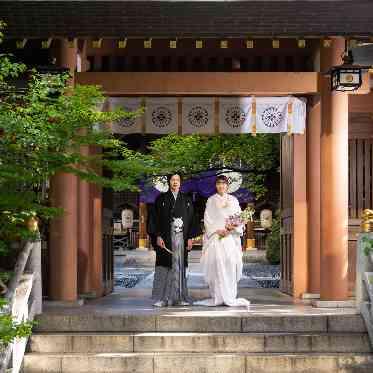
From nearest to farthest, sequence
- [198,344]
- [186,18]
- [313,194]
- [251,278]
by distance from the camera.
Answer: [198,344], [186,18], [313,194], [251,278]

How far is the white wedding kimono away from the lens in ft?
48.8

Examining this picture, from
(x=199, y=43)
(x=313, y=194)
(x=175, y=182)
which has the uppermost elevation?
(x=199, y=43)

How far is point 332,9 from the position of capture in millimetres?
15008

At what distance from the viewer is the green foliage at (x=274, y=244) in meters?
29.6

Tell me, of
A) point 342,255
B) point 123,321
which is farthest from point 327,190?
point 123,321

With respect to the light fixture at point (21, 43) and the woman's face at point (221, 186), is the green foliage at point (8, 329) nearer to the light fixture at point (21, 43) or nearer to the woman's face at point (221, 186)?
the woman's face at point (221, 186)

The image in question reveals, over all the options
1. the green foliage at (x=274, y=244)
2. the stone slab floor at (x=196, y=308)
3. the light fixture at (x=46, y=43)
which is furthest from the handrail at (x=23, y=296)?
the green foliage at (x=274, y=244)

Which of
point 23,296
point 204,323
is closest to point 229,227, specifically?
point 204,323

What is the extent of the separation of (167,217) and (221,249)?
98 centimetres

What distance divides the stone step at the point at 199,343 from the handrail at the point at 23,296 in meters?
0.52

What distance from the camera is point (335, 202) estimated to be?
15008mm

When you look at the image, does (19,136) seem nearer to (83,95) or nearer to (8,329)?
(83,95)

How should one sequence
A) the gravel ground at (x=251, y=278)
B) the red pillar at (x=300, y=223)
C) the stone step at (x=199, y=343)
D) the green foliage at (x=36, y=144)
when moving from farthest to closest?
the gravel ground at (x=251, y=278) < the red pillar at (x=300, y=223) < the stone step at (x=199, y=343) < the green foliage at (x=36, y=144)

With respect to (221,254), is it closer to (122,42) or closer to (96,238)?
(96,238)
